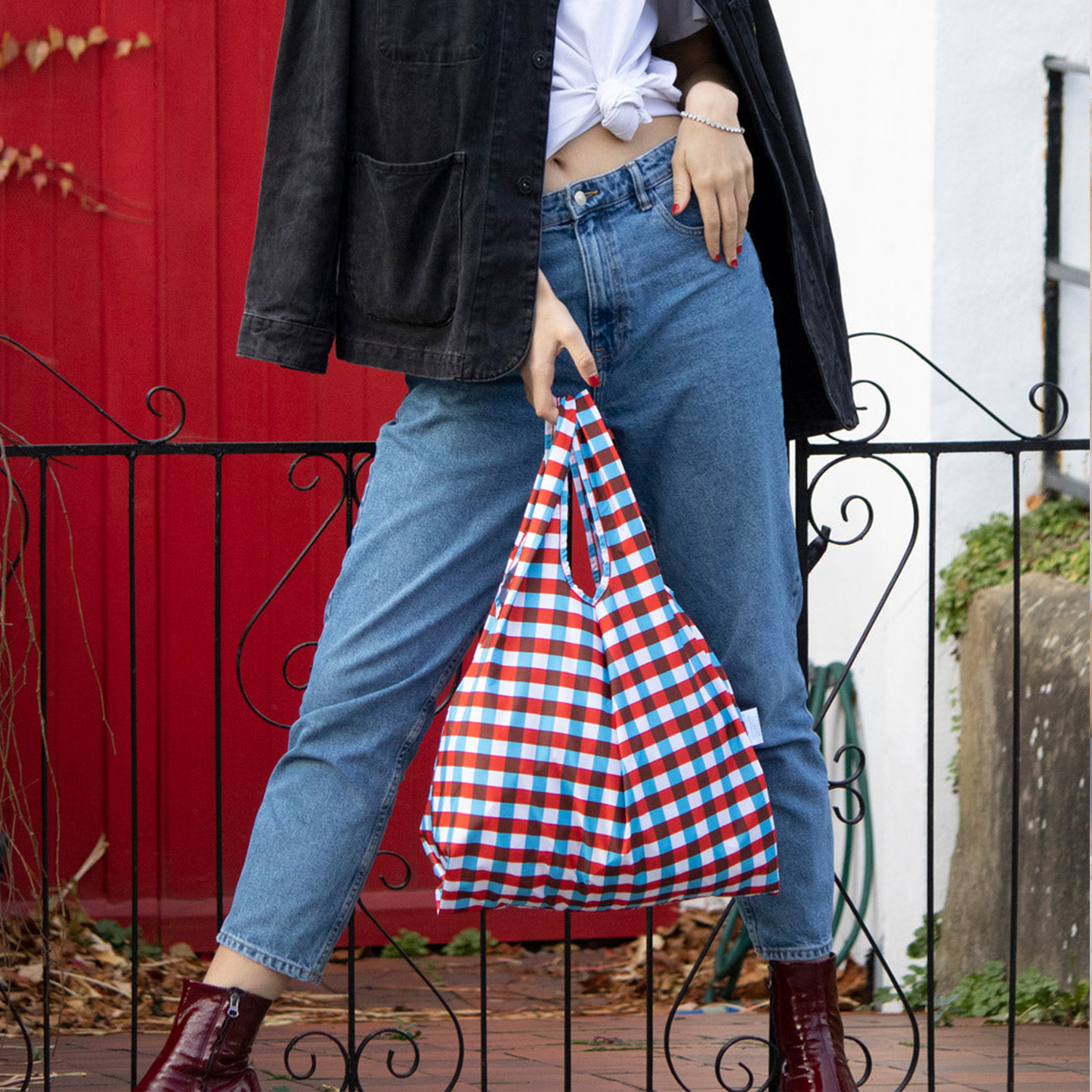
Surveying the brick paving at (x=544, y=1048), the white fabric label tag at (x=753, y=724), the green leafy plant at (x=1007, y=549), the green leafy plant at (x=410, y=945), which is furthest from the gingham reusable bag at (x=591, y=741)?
the green leafy plant at (x=410, y=945)

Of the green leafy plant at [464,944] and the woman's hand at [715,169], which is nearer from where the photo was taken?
the woman's hand at [715,169]

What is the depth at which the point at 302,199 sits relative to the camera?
161 centimetres

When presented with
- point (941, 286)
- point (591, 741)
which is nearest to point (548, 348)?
point (591, 741)

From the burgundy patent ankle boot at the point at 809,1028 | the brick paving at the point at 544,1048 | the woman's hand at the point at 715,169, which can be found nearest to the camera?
the woman's hand at the point at 715,169

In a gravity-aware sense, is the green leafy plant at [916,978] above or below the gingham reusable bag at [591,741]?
below

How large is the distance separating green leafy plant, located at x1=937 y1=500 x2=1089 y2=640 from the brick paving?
94 centimetres

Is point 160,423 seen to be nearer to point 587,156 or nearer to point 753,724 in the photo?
point 587,156

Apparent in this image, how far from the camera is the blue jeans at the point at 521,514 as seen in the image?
63.1 inches

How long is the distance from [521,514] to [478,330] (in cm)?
23

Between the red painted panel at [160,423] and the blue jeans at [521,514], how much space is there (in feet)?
6.15

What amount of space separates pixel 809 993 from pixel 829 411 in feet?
2.39

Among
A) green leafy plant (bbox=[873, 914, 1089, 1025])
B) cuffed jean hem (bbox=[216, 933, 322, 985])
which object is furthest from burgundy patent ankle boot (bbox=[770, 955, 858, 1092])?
green leafy plant (bbox=[873, 914, 1089, 1025])

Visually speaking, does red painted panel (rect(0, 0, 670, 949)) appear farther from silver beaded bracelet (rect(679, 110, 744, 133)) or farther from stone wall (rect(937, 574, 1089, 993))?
silver beaded bracelet (rect(679, 110, 744, 133))

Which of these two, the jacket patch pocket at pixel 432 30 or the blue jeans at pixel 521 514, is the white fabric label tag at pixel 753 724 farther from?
the jacket patch pocket at pixel 432 30
